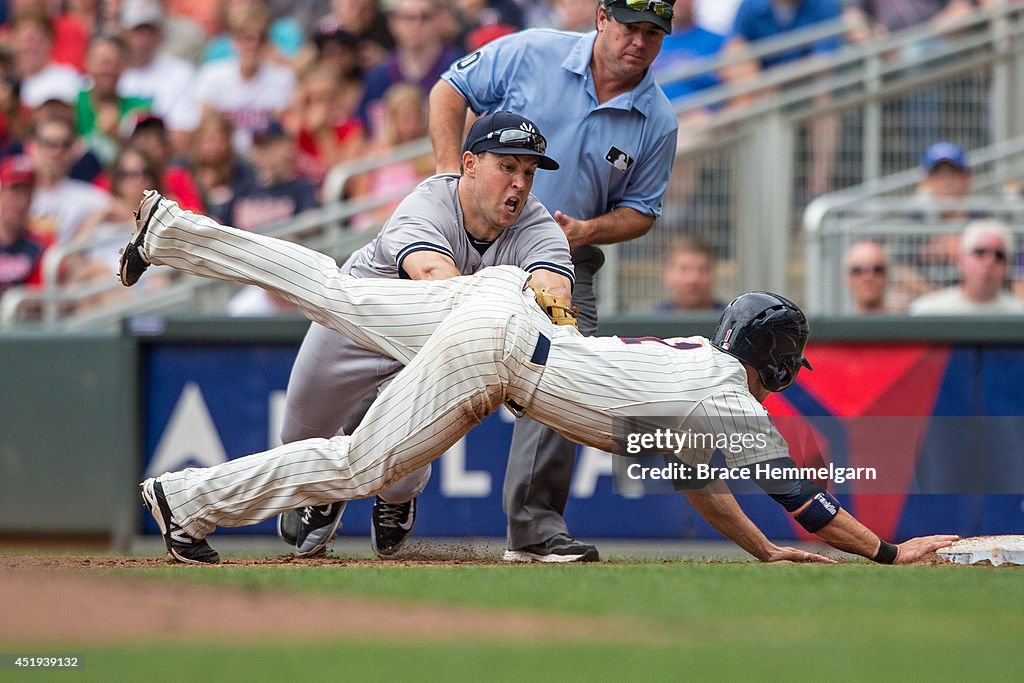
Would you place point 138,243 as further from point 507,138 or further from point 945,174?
point 945,174

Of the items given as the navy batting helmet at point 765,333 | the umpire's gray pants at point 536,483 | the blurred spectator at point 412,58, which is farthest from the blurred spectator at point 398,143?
the navy batting helmet at point 765,333

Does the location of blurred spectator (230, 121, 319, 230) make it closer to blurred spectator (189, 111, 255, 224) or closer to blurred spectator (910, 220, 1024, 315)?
blurred spectator (189, 111, 255, 224)

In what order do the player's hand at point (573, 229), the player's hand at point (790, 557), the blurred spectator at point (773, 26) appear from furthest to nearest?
1. the blurred spectator at point (773, 26)
2. the player's hand at point (573, 229)
3. the player's hand at point (790, 557)

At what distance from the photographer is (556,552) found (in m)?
5.85

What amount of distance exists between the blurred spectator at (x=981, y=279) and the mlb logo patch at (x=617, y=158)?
106 inches

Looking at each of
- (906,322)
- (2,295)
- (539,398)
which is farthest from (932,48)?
(2,295)

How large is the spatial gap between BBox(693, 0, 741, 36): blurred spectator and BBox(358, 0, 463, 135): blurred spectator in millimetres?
1802

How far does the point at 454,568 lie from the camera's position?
5199 millimetres

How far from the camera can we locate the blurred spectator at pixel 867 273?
8156 mm

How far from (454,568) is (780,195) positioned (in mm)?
4347

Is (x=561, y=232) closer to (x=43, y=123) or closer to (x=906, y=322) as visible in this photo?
(x=906, y=322)

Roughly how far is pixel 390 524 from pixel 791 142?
13.7ft

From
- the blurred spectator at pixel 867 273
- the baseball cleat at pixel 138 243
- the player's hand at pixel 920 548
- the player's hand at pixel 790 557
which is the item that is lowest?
the player's hand at pixel 790 557

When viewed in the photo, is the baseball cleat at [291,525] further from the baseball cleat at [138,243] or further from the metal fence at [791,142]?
the metal fence at [791,142]
